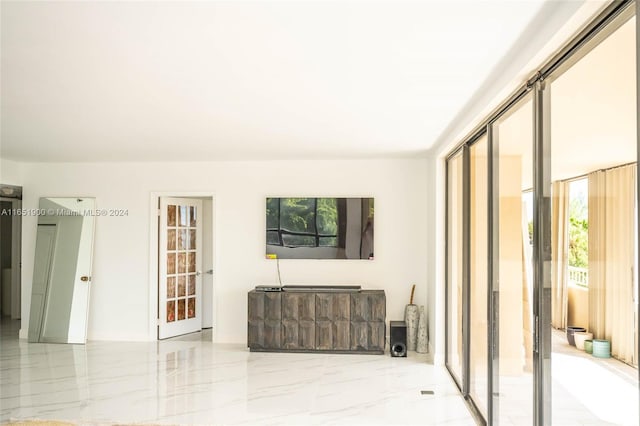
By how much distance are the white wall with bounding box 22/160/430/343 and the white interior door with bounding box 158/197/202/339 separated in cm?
20

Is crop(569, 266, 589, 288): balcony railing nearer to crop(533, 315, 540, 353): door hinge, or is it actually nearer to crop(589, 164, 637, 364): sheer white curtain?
crop(589, 164, 637, 364): sheer white curtain

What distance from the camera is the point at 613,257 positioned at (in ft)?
5.97

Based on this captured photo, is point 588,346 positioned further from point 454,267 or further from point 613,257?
point 454,267

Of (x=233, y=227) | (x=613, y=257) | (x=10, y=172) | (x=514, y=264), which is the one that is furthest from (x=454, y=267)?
(x=10, y=172)

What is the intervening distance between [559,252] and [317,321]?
14.1 ft

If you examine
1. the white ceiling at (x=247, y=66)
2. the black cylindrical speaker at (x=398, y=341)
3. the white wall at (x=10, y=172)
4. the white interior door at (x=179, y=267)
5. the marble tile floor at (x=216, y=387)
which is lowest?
the marble tile floor at (x=216, y=387)

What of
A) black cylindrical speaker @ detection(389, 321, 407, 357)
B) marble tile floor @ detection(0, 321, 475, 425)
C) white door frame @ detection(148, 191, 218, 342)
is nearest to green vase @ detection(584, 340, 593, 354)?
marble tile floor @ detection(0, 321, 475, 425)

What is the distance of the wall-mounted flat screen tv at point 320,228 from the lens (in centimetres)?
682

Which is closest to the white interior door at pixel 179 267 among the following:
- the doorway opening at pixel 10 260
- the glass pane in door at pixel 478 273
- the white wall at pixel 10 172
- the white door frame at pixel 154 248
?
the white door frame at pixel 154 248

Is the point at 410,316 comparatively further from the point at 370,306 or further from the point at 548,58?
the point at 548,58

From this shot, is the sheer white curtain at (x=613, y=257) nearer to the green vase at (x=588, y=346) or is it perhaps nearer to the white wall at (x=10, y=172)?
the green vase at (x=588, y=346)

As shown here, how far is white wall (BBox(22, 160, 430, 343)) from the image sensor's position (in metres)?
6.83

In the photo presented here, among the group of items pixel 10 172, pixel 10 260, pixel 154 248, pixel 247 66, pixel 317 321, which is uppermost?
pixel 247 66

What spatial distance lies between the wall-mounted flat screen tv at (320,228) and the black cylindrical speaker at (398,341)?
3.49ft
